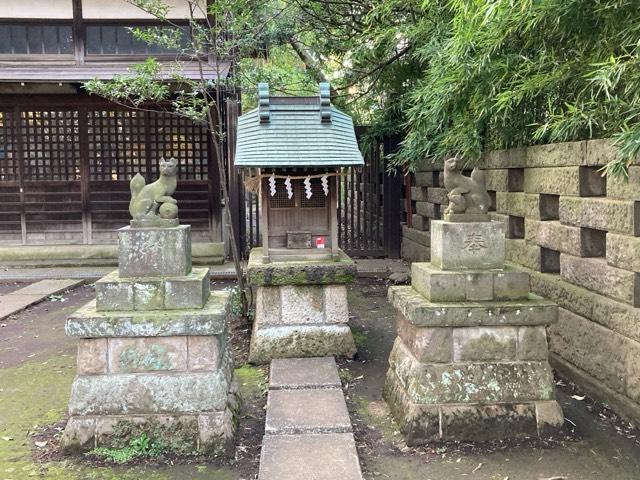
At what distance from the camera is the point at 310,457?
3.62 metres

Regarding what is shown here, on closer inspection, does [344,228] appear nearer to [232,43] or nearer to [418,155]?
[418,155]

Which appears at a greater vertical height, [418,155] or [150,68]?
[150,68]

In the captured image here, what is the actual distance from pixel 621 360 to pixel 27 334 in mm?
6702

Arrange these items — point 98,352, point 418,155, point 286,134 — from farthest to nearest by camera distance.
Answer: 1. point 418,155
2. point 286,134
3. point 98,352

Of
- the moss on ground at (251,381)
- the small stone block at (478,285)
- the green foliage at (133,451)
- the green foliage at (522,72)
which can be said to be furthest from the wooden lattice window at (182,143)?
Answer: the small stone block at (478,285)

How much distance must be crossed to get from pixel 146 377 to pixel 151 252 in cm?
92

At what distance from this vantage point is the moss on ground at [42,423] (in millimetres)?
3629

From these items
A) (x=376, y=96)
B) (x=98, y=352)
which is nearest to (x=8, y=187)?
(x=376, y=96)

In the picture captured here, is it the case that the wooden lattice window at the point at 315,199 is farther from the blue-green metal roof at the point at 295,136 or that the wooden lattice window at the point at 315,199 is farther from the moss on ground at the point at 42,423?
the moss on ground at the point at 42,423

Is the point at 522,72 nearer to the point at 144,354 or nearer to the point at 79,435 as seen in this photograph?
the point at 144,354

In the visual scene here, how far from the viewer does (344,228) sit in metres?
12.0

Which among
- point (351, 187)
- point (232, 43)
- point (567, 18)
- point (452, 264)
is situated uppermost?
point (232, 43)

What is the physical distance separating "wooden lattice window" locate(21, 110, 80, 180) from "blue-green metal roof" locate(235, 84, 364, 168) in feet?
19.9

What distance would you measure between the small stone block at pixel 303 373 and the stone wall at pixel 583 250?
7.24ft
